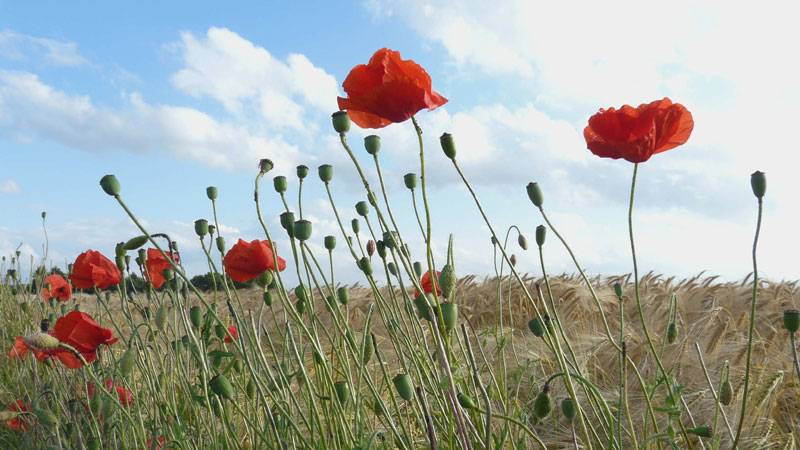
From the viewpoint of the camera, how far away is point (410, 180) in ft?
4.16

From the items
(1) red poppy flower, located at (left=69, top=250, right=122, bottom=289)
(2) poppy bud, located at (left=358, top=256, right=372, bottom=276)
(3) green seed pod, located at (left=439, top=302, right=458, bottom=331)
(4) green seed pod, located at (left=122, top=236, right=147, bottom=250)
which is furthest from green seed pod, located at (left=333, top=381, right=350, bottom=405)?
(1) red poppy flower, located at (left=69, top=250, right=122, bottom=289)

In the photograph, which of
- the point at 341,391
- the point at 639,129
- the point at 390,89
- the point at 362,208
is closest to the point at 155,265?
the point at 362,208

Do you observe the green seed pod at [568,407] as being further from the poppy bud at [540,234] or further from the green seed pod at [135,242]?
the green seed pod at [135,242]

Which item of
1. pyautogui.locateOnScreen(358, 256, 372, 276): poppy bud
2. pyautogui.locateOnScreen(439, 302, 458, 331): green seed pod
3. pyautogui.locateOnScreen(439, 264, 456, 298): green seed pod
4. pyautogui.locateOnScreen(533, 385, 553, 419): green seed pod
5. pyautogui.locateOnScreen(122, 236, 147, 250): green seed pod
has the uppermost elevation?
pyautogui.locateOnScreen(122, 236, 147, 250): green seed pod

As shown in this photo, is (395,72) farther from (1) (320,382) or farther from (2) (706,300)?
(2) (706,300)

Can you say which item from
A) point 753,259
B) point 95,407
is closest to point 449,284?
point 753,259

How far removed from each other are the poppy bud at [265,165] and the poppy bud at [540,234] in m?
0.54

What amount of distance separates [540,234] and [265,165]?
0.56 metres

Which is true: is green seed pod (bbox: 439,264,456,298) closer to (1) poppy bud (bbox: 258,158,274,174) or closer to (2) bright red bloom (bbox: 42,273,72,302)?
(1) poppy bud (bbox: 258,158,274,174)

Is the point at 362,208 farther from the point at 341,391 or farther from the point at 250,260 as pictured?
the point at 341,391

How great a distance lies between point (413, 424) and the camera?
2.29 m

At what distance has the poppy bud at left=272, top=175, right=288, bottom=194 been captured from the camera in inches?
51.7

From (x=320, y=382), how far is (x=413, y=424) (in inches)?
31.0

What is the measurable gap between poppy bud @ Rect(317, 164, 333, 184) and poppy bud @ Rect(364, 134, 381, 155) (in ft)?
0.60
